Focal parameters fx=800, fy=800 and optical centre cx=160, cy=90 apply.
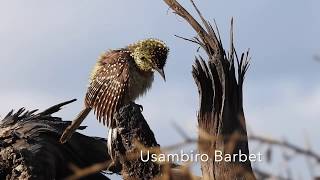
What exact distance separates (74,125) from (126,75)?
99cm

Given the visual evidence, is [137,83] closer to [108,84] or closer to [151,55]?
[151,55]

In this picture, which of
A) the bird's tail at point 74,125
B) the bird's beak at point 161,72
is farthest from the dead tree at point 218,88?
the bird's tail at point 74,125

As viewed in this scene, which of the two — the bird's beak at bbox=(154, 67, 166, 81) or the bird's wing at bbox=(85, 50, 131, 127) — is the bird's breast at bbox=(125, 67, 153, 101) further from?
the bird's beak at bbox=(154, 67, 166, 81)

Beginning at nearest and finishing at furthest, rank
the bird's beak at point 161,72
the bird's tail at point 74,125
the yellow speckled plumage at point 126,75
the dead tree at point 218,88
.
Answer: the dead tree at point 218,88 < the bird's beak at point 161,72 < the yellow speckled plumage at point 126,75 < the bird's tail at point 74,125

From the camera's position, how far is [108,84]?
323 inches

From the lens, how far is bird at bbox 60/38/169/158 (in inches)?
308

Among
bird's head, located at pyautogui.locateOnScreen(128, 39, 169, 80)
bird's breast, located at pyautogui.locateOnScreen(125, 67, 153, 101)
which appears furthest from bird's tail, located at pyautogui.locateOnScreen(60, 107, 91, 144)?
bird's head, located at pyautogui.locateOnScreen(128, 39, 169, 80)

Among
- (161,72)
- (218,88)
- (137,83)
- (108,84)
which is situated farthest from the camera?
(108,84)

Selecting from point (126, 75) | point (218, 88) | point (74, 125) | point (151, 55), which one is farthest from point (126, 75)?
point (218, 88)

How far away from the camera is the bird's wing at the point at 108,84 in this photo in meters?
7.91

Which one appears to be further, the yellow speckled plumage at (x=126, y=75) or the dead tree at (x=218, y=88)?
the yellow speckled plumage at (x=126, y=75)

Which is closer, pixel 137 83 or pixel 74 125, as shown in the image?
pixel 137 83

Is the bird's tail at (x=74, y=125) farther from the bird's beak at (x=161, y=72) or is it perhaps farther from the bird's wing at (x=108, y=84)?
the bird's beak at (x=161, y=72)

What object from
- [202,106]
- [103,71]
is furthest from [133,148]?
[103,71]
